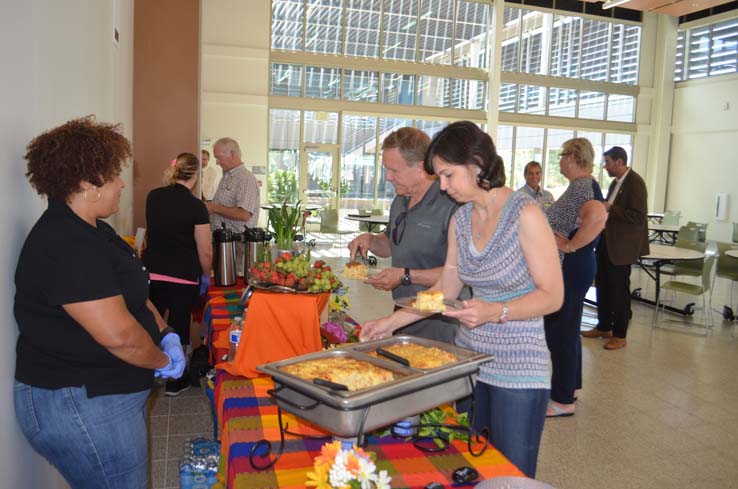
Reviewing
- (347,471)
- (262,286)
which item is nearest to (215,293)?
(262,286)

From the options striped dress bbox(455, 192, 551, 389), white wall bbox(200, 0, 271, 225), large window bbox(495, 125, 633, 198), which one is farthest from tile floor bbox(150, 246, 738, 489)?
large window bbox(495, 125, 633, 198)

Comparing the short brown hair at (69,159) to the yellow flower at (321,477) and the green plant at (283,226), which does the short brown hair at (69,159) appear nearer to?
the yellow flower at (321,477)

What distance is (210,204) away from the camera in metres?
4.26

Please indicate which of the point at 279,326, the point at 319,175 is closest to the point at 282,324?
the point at 279,326

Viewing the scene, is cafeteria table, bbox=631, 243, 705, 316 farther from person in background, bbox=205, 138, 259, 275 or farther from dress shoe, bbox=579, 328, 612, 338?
person in background, bbox=205, 138, 259, 275

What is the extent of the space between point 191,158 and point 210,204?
0.79m

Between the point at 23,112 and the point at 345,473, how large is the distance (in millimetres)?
1266

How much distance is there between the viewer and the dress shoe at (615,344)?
202 inches

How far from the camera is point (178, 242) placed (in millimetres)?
3434

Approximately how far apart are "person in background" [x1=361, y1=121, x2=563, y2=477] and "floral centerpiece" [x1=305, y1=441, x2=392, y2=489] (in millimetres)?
562

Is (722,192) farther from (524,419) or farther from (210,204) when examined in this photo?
(524,419)

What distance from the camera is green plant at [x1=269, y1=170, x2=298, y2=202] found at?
41.5ft

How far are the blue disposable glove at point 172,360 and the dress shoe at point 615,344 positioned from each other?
14.3 ft

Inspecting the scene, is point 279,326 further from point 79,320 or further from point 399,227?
point 79,320
